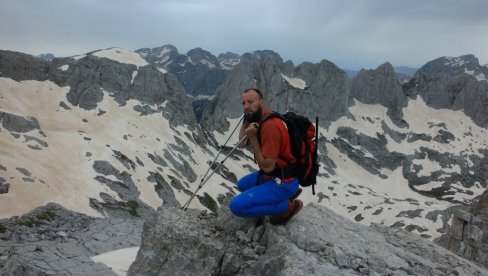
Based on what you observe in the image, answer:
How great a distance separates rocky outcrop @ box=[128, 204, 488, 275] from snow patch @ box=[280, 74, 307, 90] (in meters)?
171

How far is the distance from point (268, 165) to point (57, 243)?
21614 mm

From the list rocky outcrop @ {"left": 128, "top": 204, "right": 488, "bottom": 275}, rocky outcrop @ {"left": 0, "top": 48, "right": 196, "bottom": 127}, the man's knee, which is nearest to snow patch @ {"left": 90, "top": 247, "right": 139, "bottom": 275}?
rocky outcrop @ {"left": 128, "top": 204, "right": 488, "bottom": 275}

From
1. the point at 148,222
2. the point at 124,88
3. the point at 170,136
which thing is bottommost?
the point at 170,136

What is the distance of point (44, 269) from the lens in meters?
18.6

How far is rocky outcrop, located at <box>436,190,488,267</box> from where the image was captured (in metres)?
22.9

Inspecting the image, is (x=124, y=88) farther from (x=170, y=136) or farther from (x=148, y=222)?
(x=148, y=222)

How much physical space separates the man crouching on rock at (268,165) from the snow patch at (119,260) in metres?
7.60

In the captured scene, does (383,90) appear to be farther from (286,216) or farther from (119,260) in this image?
(286,216)

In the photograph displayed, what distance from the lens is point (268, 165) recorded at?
9.99 metres

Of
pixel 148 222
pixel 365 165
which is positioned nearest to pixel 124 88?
pixel 365 165

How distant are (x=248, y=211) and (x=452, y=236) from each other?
762 inches

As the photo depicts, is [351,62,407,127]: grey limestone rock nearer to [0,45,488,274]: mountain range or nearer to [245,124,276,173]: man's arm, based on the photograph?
[0,45,488,274]: mountain range

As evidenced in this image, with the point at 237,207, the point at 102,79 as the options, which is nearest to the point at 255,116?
the point at 237,207

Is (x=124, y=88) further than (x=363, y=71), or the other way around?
(x=363, y=71)
